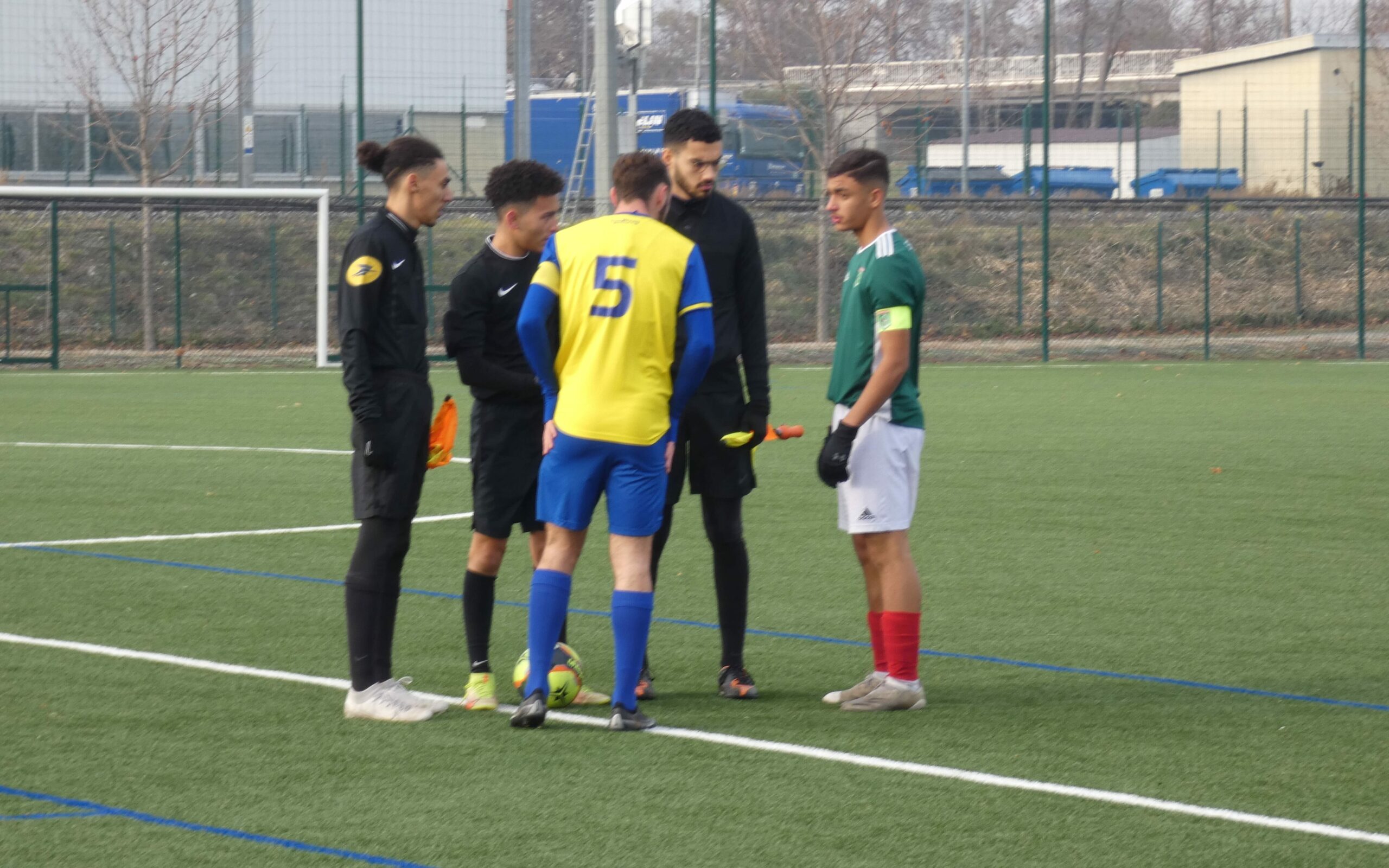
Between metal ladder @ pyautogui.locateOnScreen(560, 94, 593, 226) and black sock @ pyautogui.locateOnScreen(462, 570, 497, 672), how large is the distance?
19.1 meters

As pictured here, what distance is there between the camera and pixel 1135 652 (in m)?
6.33

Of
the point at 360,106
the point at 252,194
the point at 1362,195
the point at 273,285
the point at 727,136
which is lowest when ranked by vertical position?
the point at 273,285

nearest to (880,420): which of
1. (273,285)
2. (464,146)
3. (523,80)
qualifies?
(273,285)

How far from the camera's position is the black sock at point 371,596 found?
5.32m

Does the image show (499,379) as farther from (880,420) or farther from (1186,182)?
(1186,182)

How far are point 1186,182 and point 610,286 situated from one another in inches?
1330

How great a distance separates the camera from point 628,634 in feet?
16.9

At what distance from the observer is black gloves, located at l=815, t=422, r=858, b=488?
5.37 metres

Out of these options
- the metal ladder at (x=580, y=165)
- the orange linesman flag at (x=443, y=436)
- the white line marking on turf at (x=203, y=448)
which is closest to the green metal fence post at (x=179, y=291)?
the metal ladder at (x=580, y=165)

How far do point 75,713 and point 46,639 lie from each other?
1176mm

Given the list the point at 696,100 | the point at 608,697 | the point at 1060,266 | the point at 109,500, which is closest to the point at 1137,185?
the point at 1060,266

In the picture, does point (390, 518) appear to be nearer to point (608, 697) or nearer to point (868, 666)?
point (608, 697)

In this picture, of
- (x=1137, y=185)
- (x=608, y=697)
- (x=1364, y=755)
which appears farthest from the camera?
(x=1137, y=185)

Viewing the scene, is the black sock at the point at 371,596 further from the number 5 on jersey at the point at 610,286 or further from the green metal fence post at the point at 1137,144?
the green metal fence post at the point at 1137,144
